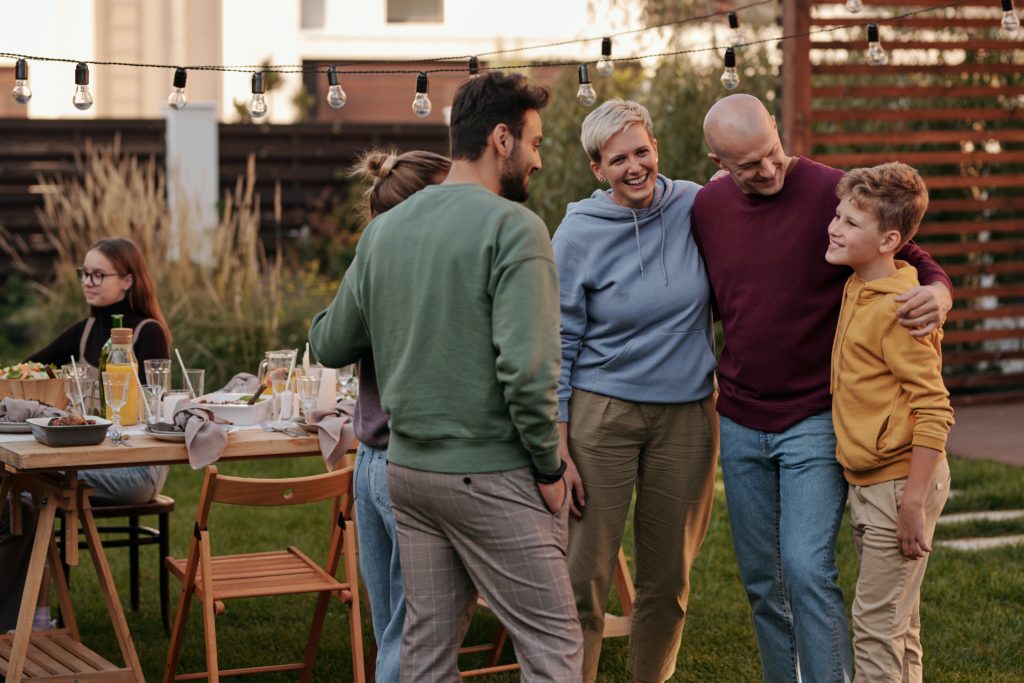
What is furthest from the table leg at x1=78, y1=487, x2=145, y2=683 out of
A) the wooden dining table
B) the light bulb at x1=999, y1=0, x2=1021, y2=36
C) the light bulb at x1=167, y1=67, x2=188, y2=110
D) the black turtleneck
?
the light bulb at x1=999, y1=0, x2=1021, y2=36

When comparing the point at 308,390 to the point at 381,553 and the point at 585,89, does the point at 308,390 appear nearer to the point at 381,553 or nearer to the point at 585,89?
the point at 381,553

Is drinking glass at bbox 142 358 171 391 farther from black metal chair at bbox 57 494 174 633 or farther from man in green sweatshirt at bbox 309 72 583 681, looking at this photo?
man in green sweatshirt at bbox 309 72 583 681

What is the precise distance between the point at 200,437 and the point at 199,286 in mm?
5591

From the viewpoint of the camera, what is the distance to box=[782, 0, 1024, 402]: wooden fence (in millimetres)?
8781

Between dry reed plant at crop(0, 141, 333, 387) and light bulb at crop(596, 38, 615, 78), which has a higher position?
light bulb at crop(596, 38, 615, 78)

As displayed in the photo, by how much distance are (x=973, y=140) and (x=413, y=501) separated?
303 inches

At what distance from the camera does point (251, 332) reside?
8.84 m

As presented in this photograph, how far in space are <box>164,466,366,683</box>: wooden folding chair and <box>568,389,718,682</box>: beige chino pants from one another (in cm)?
79

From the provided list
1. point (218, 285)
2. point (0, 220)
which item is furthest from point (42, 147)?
point (218, 285)

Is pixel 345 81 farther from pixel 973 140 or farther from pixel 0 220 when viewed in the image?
pixel 973 140

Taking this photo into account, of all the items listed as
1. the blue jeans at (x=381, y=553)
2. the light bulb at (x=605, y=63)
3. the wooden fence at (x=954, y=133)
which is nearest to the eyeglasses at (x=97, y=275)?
the light bulb at (x=605, y=63)

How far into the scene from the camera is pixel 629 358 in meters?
3.49

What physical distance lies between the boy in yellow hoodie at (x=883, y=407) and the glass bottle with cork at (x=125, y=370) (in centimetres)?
221

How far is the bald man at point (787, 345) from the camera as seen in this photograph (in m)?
3.27
